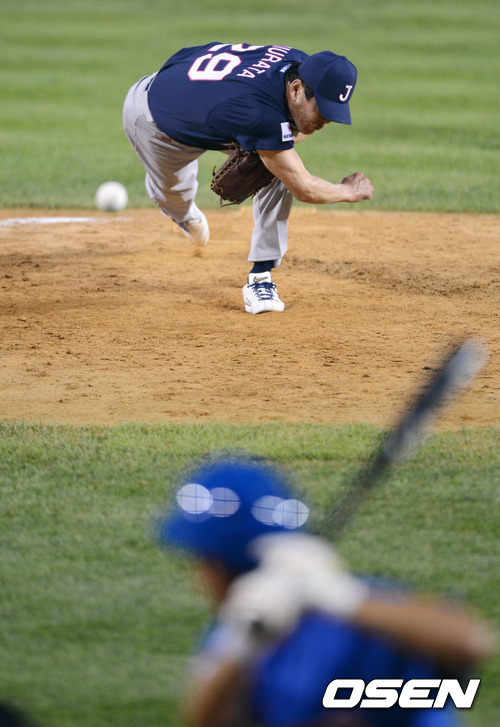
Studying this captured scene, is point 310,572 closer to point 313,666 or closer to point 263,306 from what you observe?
point 313,666

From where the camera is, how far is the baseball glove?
20.9 feet

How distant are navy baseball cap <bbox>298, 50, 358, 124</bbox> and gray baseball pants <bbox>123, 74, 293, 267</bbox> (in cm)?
94

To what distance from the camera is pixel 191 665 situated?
3164 millimetres

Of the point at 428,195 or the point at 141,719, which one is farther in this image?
the point at 428,195

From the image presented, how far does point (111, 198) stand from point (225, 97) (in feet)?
13.0

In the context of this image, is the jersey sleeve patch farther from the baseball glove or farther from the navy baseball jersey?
the baseball glove

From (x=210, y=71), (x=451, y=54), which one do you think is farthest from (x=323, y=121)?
(x=451, y=54)

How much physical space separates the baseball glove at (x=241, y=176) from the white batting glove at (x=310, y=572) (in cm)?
451

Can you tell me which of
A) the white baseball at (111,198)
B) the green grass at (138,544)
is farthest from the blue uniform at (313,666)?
the white baseball at (111,198)

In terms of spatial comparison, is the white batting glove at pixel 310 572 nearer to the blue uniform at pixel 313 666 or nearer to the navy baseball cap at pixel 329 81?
the blue uniform at pixel 313 666

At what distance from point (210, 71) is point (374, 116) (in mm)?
10007

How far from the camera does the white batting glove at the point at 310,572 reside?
200 centimetres

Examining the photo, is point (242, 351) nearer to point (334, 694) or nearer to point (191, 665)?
point (191, 665)

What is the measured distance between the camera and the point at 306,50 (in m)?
22.5
